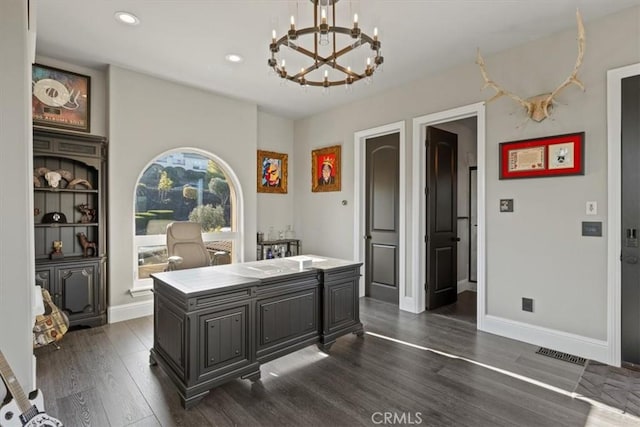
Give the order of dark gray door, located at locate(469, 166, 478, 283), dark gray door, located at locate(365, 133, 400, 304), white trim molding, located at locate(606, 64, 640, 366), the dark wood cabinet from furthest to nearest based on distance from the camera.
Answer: dark gray door, located at locate(469, 166, 478, 283)
dark gray door, located at locate(365, 133, 400, 304)
the dark wood cabinet
white trim molding, located at locate(606, 64, 640, 366)

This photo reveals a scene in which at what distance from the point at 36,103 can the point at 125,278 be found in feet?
6.87

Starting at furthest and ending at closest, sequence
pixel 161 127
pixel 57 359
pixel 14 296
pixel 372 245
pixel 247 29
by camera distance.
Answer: pixel 372 245, pixel 161 127, pixel 247 29, pixel 57 359, pixel 14 296

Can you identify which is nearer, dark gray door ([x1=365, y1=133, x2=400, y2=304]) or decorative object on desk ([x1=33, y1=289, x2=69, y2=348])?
decorative object on desk ([x1=33, y1=289, x2=69, y2=348])

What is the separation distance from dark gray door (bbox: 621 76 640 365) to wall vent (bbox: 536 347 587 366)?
0.96 feet

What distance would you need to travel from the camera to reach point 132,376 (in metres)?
2.47

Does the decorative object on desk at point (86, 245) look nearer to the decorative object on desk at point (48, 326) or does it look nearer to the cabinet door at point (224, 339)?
the decorative object on desk at point (48, 326)

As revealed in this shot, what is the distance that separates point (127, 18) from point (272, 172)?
3057mm

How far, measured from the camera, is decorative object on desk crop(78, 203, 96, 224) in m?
3.65

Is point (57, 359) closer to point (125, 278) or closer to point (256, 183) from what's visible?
point (125, 278)

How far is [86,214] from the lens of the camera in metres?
3.65

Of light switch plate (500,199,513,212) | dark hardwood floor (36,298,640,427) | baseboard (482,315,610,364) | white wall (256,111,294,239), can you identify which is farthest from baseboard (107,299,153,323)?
light switch plate (500,199,513,212)

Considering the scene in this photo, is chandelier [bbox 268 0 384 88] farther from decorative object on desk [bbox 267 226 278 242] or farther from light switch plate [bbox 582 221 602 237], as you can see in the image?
decorative object on desk [bbox 267 226 278 242]

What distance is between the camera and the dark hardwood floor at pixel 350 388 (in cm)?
199

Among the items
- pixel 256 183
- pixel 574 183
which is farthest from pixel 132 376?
pixel 574 183
